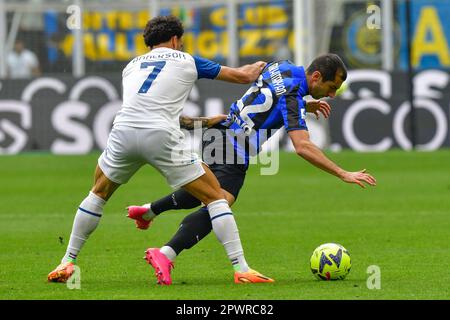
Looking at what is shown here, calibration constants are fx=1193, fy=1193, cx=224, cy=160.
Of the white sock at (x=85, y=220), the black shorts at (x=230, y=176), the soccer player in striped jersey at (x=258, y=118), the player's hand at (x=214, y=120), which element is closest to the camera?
the white sock at (x=85, y=220)

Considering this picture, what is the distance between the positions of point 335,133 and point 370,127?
2.57ft

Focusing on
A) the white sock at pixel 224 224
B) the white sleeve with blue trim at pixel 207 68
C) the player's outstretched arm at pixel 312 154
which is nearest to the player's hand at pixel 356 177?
the player's outstretched arm at pixel 312 154

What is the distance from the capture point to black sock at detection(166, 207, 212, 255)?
973 centimetres

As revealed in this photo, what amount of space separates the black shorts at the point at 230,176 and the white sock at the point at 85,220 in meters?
1.00

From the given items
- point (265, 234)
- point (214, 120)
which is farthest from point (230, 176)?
point (265, 234)

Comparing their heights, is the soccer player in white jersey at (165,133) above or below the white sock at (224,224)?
above

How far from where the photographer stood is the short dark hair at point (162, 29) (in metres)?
9.41

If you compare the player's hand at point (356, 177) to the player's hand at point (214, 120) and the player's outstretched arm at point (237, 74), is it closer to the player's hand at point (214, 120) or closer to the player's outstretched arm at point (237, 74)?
the player's outstretched arm at point (237, 74)

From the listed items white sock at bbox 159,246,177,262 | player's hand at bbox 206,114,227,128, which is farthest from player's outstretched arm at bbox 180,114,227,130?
white sock at bbox 159,246,177,262

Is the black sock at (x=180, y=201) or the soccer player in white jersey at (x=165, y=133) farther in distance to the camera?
the black sock at (x=180, y=201)

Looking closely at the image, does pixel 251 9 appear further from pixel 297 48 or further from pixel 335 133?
pixel 335 133

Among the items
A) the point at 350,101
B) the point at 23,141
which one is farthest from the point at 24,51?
the point at 350,101

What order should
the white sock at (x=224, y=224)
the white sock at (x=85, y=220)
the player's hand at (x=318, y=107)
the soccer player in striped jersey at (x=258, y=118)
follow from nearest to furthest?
the white sock at (x=224, y=224) → the white sock at (x=85, y=220) → the soccer player in striped jersey at (x=258, y=118) → the player's hand at (x=318, y=107)

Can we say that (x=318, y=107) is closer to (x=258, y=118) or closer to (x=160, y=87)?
(x=258, y=118)
